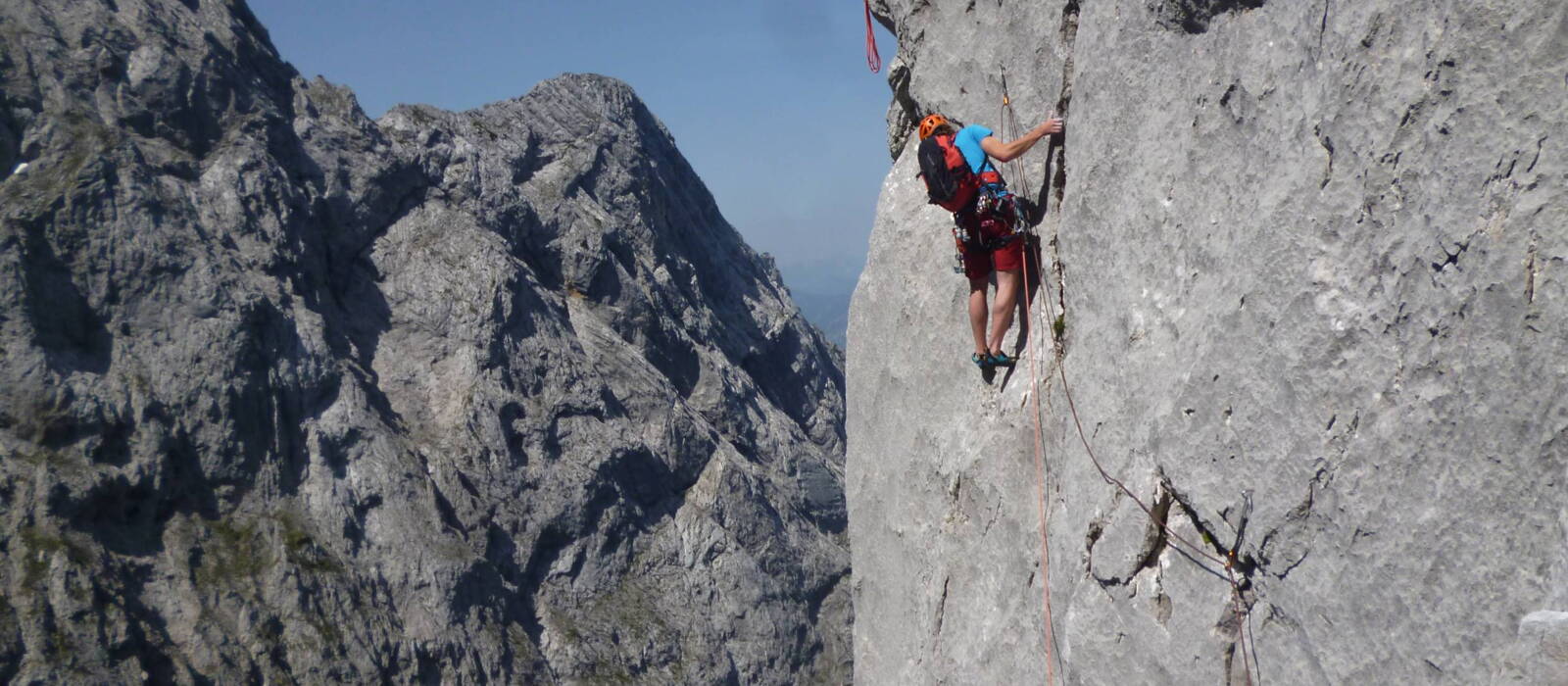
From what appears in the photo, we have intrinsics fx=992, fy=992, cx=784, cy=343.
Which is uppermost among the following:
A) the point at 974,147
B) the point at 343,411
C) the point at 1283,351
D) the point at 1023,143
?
the point at 343,411

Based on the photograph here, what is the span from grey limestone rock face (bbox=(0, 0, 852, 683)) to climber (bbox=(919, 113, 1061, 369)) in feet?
125

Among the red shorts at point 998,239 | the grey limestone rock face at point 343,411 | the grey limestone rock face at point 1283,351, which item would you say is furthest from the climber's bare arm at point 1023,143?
the grey limestone rock face at point 343,411

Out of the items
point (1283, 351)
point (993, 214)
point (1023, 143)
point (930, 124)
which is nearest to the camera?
point (1283, 351)

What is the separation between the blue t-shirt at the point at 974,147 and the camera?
31.6 ft

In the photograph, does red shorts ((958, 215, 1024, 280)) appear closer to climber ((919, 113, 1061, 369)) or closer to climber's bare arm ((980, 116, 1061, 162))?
climber ((919, 113, 1061, 369))

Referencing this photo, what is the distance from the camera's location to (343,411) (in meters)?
46.1

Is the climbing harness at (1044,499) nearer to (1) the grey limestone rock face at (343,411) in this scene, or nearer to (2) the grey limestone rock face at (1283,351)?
(2) the grey limestone rock face at (1283,351)

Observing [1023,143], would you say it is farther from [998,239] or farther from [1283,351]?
[1283,351]

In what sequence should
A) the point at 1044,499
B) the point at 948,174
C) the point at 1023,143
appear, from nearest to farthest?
1. the point at 1023,143
2. the point at 1044,499
3. the point at 948,174

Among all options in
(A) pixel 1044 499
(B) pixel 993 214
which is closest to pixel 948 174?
(B) pixel 993 214

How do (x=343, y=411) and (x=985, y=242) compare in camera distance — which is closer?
(x=985, y=242)

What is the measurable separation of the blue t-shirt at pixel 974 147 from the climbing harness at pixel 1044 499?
1.71 ft

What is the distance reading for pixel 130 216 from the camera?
141ft

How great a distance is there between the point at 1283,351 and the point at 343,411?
4666 cm
